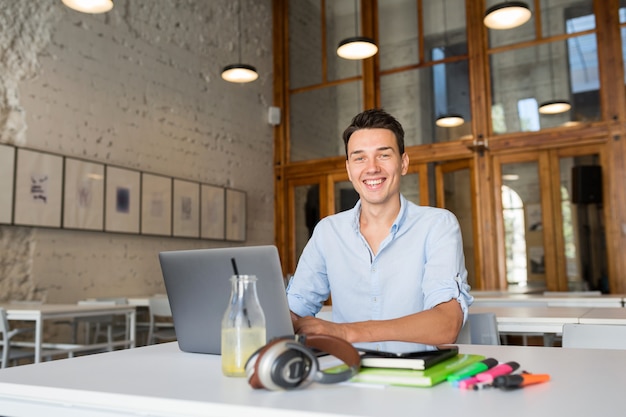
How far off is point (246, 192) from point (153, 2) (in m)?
2.66

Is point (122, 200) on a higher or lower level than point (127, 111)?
lower

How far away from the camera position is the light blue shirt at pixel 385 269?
1.73 metres

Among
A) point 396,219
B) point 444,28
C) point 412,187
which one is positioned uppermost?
point 444,28

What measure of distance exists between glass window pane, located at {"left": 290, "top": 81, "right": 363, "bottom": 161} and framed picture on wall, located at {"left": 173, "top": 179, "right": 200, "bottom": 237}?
83.2 inches

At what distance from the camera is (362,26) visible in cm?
858

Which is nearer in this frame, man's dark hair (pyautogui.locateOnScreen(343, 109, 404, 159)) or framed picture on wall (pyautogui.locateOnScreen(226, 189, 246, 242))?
man's dark hair (pyautogui.locateOnScreen(343, 109, 404, 159))

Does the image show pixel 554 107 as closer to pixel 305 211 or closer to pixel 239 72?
pixel 305 211

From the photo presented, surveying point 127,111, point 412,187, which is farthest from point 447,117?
point 127,111

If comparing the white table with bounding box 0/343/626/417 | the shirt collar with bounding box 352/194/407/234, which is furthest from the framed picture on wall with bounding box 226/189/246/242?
the white table with bounding box 0/343/626/417

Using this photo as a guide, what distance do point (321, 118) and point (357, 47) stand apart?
100 inches

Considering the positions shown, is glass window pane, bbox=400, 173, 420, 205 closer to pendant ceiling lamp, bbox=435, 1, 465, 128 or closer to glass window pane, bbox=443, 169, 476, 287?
glass window pane, bbox=443, 169, 476, 287

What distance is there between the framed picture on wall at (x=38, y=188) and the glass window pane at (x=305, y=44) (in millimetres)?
4261

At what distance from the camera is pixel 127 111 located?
21.1 ft

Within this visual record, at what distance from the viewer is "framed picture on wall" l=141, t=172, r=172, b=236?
21.1ft
